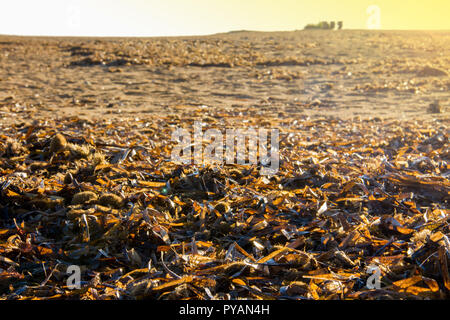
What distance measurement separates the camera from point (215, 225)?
2.79 m

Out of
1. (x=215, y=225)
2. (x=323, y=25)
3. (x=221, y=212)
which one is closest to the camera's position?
(x=215, y=225)

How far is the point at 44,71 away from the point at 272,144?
12.1 meters

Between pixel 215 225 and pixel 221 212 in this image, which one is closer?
pixel 215 225

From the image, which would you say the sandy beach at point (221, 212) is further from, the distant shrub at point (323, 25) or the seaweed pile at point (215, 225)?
the distant shrub at point (323, 25)

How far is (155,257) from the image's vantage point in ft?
7.88

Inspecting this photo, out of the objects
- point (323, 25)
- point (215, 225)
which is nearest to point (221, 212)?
point (215, 225)

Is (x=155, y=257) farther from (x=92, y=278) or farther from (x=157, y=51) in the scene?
(x=157, y=51)

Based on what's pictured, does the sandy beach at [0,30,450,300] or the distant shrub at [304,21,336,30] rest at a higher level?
the distant shrub at [304,21,336,30]

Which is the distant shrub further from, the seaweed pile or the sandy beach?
the seaweed pile

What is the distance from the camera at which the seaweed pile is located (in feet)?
6.90

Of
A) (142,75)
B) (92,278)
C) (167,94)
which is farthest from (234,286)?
(142,75)

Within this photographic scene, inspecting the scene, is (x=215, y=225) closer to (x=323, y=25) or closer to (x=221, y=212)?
(x=221, y=212)

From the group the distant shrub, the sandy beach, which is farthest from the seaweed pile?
the distant shrub

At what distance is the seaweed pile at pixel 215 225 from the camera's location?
2.10m
